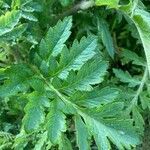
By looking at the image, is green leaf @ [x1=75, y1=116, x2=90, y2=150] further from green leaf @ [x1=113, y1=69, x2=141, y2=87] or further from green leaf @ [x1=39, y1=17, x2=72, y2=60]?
green leaf @ [x1=113, y1=69, x2=141, y2=87]

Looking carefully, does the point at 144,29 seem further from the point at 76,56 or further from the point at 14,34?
the point at 14,34

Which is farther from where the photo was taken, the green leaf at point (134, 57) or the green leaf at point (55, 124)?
the green leaf at point (134, 57)

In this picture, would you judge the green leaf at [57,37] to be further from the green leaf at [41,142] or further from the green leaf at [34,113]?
the green leaf at [41,142]

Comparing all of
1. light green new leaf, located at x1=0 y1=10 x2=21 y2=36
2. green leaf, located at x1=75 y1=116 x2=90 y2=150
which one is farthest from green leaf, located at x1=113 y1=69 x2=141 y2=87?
light green new leaf, located at x1=0 y1=10 x2=21 y2=36

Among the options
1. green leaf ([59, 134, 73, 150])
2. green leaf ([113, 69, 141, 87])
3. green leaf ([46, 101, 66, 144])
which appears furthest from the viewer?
green leaf ([113, 69, 141, 87])

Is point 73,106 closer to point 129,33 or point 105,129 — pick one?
point 105,129

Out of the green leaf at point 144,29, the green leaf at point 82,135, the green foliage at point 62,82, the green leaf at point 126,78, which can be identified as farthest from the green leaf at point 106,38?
the green leaf at point 82,135
